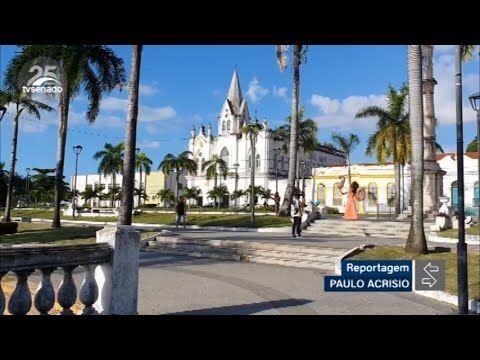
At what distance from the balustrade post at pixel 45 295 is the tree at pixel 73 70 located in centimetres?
176

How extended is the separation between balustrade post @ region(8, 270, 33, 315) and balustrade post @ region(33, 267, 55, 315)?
0.41 ft

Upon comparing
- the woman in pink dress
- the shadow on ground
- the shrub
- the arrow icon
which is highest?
the woman in pink dress

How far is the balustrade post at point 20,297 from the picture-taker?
146 inches

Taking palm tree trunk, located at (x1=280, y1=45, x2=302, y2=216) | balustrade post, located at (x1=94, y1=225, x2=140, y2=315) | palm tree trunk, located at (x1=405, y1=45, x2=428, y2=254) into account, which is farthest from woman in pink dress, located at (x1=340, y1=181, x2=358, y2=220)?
balustrade post, located at (x1=94, y1=225, x2=140, y2=315)

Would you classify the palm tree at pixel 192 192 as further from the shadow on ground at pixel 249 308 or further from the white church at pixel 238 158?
the shadow on ground at pixel 249 308

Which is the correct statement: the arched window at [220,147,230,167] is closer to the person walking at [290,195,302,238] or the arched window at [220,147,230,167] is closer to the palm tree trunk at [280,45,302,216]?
the palm tree trunk at [280,45,302,216]

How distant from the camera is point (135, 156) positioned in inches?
446

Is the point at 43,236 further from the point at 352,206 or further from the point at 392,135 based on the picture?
the point at 392,135

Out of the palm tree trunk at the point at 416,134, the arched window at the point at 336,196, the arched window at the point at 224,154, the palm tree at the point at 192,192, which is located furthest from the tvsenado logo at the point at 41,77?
the arched window at the point at 224,154

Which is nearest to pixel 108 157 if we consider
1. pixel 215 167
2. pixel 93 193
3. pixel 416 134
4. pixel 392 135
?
pixel 93 193

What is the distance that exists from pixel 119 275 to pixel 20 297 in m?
0.97

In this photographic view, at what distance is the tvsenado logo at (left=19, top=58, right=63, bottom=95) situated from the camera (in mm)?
4867

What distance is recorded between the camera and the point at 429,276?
4605 mm
